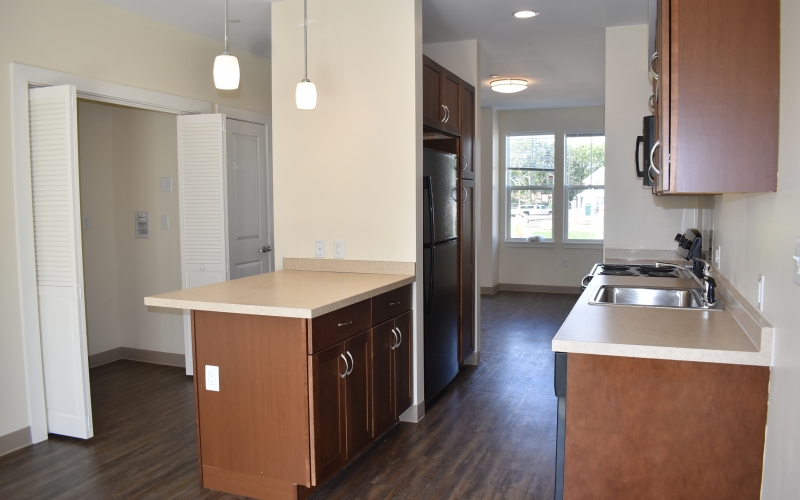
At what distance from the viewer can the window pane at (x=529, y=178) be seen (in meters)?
8.60

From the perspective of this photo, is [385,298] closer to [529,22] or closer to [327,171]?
[327,171]

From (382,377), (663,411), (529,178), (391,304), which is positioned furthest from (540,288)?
(663,411)

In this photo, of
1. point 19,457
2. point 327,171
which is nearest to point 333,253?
point 327,171

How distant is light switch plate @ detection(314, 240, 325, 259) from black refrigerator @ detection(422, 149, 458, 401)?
615mm

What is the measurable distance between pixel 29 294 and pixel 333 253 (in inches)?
65.7

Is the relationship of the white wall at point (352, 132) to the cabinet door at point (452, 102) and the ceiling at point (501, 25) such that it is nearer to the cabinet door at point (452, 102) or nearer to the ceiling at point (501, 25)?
the ceiling at point (501, 25)

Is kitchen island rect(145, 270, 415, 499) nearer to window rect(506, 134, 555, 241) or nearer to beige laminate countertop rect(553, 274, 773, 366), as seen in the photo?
beige laminate countertop rect(553, 274, 773, 366)

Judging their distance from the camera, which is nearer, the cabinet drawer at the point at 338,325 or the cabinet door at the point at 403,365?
the cabinet drawer at the point at 338,325

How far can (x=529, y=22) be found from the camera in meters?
4.21

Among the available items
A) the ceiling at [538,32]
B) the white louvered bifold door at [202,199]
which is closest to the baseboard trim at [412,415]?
the white louvered bifold door at [202,199]

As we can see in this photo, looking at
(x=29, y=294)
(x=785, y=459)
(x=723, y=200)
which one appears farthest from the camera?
(x=29, y=294)

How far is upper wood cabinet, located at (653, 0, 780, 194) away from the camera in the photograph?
170cm

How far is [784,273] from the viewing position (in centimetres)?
155

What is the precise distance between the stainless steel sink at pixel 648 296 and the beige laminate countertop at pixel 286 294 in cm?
107
